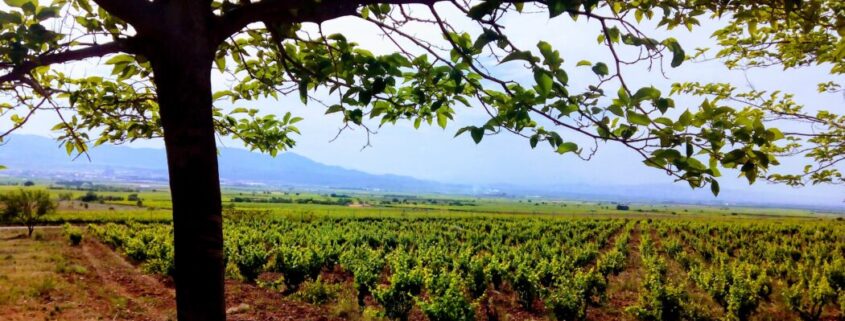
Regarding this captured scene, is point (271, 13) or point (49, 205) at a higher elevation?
point (271, 13)

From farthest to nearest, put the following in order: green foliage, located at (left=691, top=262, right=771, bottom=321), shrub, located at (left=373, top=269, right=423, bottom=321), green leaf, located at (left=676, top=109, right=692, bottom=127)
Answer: green foliage, located at (left=691, top=262, right=771, bottom=321)
shrub, located at (left=373, top=269, right=423, bottom=321)
green leaf, located at (left=676, top=109, right=692, bottom=127)

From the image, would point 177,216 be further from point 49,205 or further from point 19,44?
point 49,205

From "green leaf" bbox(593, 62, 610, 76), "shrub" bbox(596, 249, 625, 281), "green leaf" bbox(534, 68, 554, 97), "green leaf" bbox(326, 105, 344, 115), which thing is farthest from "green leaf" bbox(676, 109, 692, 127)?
"shrub" bbox(596, 249, 625, 281)

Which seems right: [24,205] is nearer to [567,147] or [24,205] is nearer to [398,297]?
[398,297]

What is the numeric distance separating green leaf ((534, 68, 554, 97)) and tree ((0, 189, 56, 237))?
4163 centimetres

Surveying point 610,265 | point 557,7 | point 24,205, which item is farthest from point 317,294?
point 24,205

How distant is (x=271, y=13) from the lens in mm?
1775

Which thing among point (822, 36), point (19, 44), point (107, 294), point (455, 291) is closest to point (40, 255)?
point (107, 294)

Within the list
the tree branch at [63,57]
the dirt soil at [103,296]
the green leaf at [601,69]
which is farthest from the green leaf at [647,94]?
the dirt soil at [103,296]

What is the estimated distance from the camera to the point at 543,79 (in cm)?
153

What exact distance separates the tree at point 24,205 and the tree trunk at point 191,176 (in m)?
40.8

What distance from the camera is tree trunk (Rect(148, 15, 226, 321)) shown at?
1494 mm

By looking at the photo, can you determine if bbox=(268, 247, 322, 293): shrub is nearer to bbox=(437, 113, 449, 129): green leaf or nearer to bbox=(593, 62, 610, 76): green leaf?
bbox=(437, 113, 449, 129): green leaf

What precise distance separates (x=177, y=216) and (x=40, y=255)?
81.4ft
